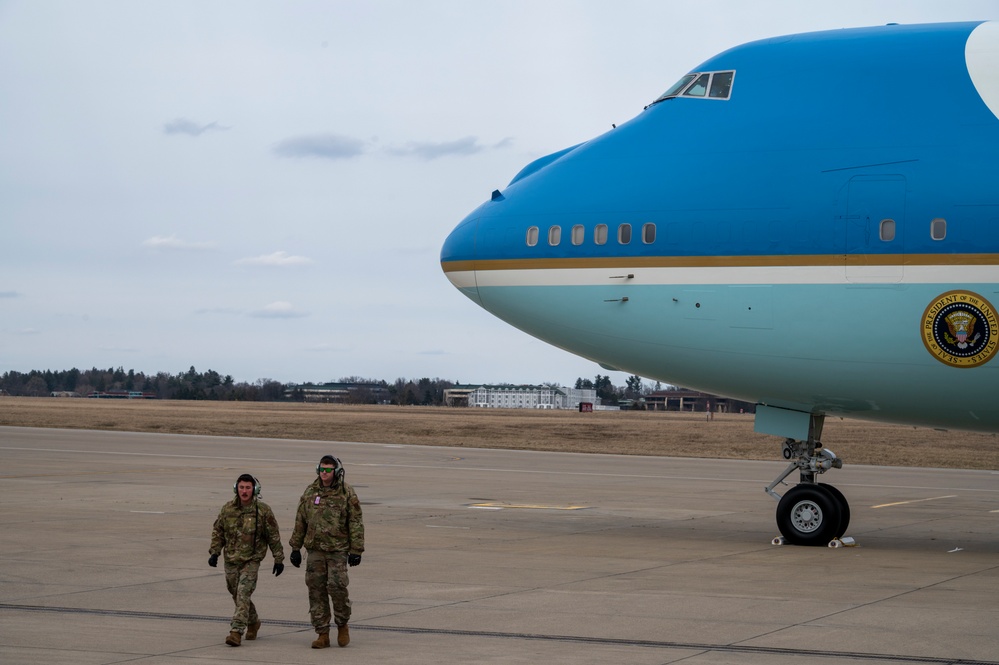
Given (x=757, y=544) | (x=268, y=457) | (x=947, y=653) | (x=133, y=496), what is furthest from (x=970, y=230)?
(x=268, y=457)

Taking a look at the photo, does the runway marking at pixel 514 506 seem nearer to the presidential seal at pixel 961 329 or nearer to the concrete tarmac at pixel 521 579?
the concrete tarmac at pixel 521 579

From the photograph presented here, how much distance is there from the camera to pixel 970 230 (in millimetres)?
16125

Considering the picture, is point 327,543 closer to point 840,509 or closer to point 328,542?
point 328,542

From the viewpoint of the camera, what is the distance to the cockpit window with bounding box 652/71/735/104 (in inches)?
736

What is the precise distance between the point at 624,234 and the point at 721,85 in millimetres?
2954

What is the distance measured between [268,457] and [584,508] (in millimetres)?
19343

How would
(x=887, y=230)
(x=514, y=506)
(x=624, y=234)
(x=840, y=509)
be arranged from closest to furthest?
(x=887, y=230) < (x=624, y=234) < (x=840, y=509) < (x=514, y=506)

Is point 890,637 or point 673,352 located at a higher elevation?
point 673,352

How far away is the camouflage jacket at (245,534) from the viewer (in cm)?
1112

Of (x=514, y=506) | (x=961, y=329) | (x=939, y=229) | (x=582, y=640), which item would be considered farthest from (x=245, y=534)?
(x=514, y=506)

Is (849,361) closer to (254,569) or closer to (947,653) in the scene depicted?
(947,653)

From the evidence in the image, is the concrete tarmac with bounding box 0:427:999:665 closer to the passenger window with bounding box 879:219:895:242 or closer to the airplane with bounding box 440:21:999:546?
the airplane with bounding box 440:21:999:546

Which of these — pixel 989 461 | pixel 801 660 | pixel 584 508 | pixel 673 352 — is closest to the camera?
pixel 801 660

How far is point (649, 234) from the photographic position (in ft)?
59.1
